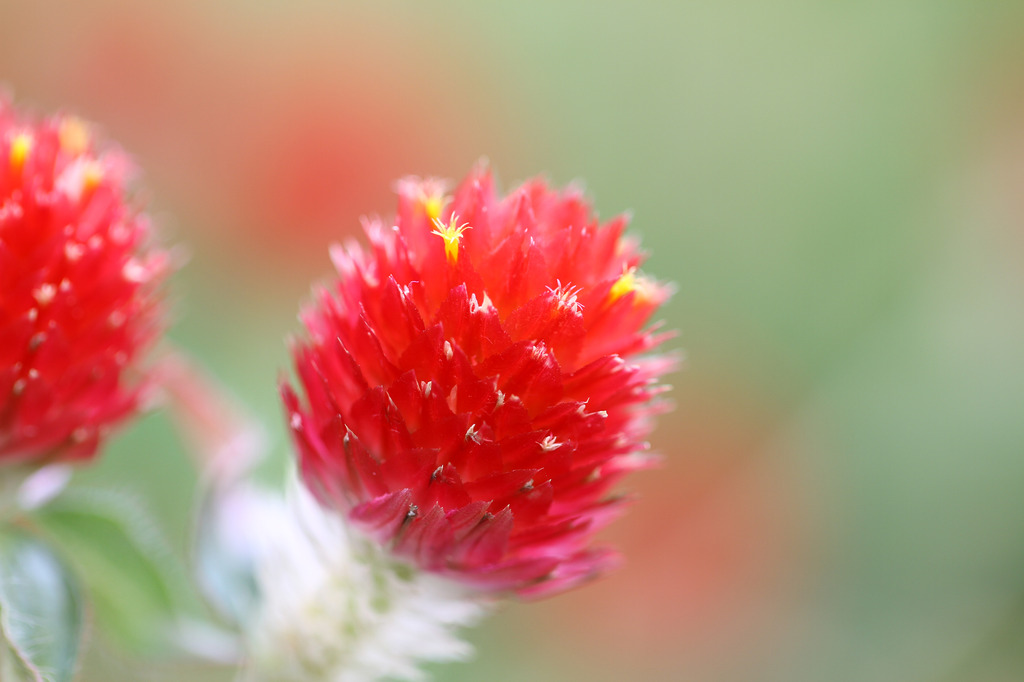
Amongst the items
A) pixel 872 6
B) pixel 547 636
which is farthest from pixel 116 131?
pixel 872 6

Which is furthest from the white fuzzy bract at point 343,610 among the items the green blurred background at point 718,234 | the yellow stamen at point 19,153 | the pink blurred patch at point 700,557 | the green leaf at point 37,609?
the pink blurred patch at point 700,557

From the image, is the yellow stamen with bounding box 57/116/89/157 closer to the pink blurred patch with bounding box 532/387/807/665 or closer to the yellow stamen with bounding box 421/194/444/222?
the yellow stamen with bounding box 421/194/444/222

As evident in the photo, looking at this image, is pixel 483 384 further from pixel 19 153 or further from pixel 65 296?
pixel 19 153

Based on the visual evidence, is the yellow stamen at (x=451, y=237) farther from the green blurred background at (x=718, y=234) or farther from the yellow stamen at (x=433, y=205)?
the green blurred background at (x=718, y=234)

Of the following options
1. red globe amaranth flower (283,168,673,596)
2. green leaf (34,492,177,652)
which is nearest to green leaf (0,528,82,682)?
green leaf (34,492,177,652)

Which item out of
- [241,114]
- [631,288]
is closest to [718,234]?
[241,114]

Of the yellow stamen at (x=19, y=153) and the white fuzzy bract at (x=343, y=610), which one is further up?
the yellow stamen at (x=19, y=153)
